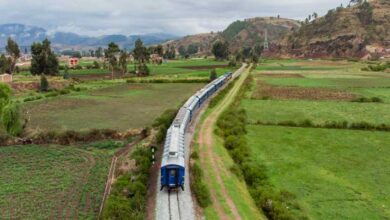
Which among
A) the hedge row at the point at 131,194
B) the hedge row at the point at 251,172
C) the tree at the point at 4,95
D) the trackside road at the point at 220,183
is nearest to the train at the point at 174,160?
the hedge row at the point at 131,194

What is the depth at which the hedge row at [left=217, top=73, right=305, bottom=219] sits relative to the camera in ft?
85.6

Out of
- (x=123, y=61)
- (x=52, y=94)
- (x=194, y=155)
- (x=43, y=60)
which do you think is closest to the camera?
(x=194, y=155)

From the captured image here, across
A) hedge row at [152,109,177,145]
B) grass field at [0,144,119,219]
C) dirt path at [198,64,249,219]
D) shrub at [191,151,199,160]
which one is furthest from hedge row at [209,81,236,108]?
shrub at [191,151,199,160]

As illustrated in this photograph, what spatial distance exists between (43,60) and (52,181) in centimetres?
8659

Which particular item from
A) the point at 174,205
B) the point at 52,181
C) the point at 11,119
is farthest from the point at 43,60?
the point at 174,205

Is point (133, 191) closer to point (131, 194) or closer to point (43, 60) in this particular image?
point (131, 194)

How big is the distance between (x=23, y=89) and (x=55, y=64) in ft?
90.6

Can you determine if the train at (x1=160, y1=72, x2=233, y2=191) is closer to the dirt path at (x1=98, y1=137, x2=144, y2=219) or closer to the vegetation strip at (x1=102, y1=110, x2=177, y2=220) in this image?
the vegetation strip at (x1=102, y1=110, x2=177, y2=220)

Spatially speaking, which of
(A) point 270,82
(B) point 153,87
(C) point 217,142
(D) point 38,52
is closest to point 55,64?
(D) point 38,52

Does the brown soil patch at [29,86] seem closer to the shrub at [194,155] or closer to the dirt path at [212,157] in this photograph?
the dirt path at [212,157]

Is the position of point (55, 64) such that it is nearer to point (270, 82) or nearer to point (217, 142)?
point (270, 82)

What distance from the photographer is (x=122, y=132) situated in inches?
1805

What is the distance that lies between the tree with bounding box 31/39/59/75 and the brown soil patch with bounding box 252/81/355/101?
61.6 meters

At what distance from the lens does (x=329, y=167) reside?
3338 cm
